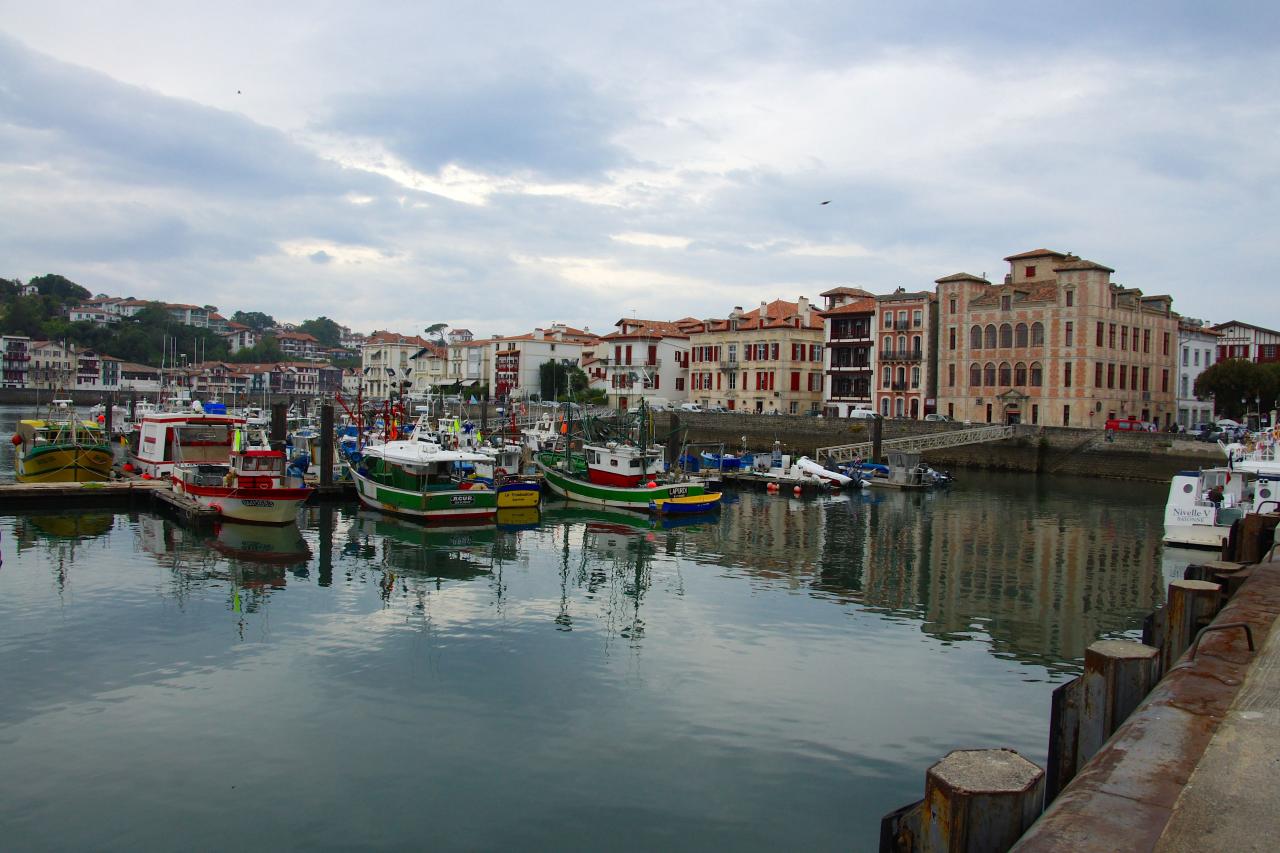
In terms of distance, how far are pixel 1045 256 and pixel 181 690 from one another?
67.2 m

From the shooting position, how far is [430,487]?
1299 inches

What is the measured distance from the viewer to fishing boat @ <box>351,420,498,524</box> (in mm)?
32594

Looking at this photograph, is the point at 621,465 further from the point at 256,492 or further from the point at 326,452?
the point at 256,492

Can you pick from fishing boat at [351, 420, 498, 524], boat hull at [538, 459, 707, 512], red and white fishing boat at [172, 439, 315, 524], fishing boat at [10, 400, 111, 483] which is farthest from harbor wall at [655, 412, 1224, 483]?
fishing boat at [10, 400, 111, 483]

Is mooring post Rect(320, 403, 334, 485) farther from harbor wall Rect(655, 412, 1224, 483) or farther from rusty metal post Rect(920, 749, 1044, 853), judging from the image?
rusty metal post Rect(920, 749, 1044, 853)

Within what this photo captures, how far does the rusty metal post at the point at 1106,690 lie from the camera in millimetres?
7199

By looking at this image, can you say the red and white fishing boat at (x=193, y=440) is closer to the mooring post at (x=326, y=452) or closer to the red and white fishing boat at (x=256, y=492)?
the mooring post at (x=326, y=452)

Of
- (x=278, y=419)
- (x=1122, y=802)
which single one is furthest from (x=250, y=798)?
(x=278, y=419)

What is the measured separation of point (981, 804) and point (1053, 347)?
66227 millimetres

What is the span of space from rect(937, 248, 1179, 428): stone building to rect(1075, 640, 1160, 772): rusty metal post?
204ft

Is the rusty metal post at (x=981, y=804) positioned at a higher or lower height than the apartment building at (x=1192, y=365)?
lower

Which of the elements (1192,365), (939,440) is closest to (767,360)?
(939,440)

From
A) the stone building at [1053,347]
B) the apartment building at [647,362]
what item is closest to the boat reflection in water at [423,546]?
the stone building at [1053,347]

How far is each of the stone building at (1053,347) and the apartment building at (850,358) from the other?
20.8ft
